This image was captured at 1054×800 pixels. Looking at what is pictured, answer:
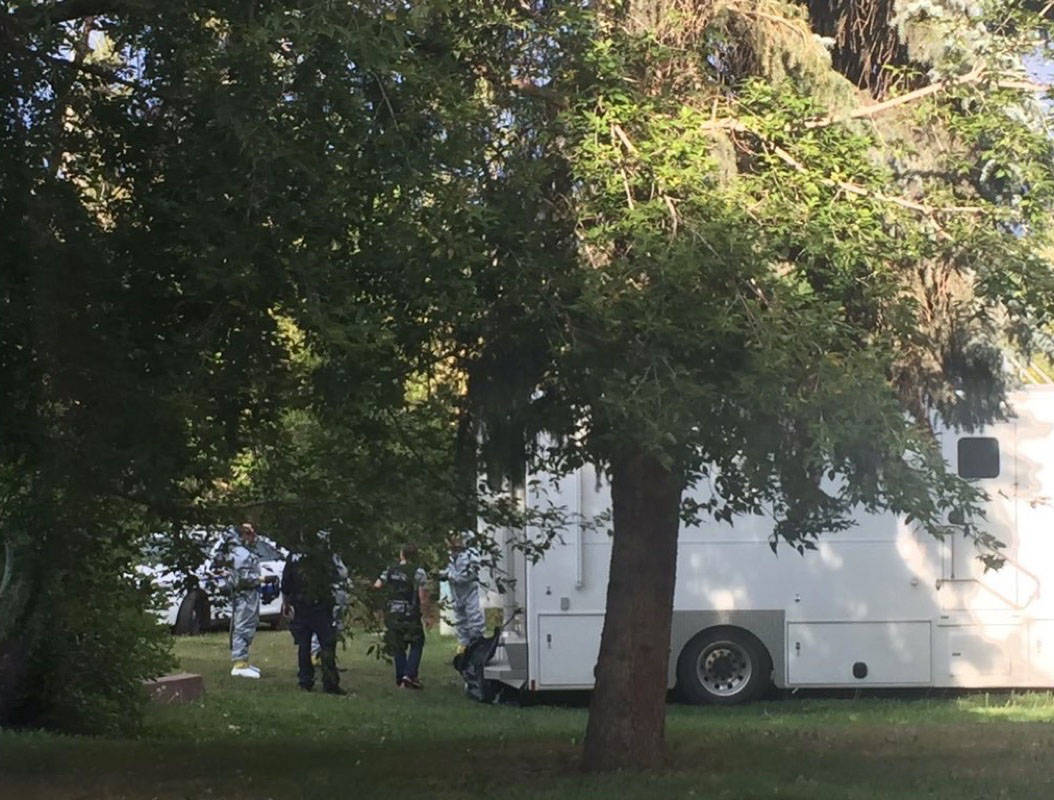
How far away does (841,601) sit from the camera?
1630 cm

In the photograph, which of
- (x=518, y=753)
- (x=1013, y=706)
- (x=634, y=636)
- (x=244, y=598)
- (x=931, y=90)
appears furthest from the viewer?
(x=1013, y=706)

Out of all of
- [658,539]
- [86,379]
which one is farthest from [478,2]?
[658,539]

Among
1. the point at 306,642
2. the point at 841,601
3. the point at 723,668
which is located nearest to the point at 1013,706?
the point at 841,601

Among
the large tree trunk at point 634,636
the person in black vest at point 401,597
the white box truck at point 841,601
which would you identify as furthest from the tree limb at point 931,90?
the white box truck at point 841,601

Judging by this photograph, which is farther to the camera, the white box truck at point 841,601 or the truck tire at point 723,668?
the truck tire at point 723,668

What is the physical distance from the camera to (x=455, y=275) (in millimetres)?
7523

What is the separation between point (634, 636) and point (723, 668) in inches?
268

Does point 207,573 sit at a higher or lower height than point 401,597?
higher

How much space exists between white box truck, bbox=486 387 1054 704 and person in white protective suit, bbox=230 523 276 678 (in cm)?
322

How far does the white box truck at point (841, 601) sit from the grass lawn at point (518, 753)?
1.24 feet

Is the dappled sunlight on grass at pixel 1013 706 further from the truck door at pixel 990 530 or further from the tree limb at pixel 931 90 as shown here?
the tree limb at pixel 931 90

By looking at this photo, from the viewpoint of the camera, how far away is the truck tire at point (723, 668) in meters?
16.3

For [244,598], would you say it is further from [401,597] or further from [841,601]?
[841,601]

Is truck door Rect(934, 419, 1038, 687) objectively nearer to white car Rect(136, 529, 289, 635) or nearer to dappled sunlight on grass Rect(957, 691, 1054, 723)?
dappled sunlight on grass Rect(957, 691, 1054, 723)
